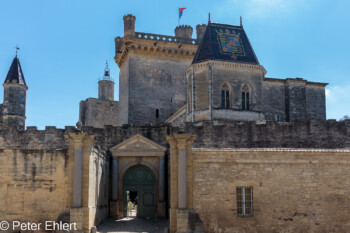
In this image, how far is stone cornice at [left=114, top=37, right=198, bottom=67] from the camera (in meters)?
38.1

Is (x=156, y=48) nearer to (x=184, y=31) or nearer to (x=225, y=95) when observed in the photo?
(x=184, y=31)

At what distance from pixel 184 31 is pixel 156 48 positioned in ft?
11.9

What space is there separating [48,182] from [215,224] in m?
6.41

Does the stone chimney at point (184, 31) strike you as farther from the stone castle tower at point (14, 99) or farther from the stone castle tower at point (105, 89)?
the stone castle tower at point (105, 89)

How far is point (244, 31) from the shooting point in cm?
3347

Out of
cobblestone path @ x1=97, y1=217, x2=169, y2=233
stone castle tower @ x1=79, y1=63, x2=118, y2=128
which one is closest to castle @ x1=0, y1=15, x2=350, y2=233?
cobblestone path @ x1=97, y1=217, x2=169, y2=233

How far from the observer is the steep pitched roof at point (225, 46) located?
3161cm

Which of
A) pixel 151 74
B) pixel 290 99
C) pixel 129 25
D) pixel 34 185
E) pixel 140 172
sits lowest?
pixel 34 185

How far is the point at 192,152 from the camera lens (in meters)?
17.0

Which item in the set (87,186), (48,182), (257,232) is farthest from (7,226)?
(257,232)

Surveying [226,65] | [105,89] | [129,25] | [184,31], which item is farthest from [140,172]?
[105,89]

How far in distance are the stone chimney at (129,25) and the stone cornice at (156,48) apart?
2.09 ft

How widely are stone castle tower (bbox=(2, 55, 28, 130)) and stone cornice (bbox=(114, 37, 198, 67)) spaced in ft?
29.8

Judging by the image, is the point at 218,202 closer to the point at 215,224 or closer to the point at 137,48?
the point at 215,224
